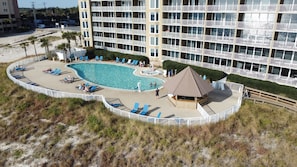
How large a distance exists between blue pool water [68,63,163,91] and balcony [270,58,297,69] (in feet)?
50.6

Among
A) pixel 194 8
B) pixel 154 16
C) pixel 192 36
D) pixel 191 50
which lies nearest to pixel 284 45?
pixel 192 36

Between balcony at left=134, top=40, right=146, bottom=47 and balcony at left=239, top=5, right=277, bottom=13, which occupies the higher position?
balcony at left=239, top=5, right=277, bottom=13

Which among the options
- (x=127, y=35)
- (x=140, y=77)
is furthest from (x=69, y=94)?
(x=127, y=35)

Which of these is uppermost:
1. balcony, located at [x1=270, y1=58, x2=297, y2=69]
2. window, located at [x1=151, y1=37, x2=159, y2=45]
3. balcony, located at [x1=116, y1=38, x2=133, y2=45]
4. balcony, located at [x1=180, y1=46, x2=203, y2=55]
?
window, located at [x1=151, y1=37, x2=159, y2=45]

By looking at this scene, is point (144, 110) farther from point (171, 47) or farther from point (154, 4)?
point (154, 4)

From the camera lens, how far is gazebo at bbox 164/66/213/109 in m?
24.8

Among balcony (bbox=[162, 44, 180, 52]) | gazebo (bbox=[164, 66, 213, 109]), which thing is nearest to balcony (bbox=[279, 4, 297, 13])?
gazebo (bbox=[164, 66, 213, 109])

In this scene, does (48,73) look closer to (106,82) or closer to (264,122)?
(106,82)

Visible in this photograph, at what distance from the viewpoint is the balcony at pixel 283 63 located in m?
27.8

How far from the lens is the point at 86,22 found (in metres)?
53.5

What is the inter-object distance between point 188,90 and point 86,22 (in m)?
37.7

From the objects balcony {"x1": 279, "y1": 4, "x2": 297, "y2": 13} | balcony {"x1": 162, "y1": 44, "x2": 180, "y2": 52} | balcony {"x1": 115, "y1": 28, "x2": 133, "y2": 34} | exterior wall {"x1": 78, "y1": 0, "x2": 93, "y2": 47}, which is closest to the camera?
balcony {"x1": 279, "y1": 4, "x2": 297, "y2": 13}

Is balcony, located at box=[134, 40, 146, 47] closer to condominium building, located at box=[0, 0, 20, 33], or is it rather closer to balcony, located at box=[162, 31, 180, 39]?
balcony, located at box=[162, 31, 180, 39]

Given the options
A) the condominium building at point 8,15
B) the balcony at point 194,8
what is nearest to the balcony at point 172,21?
the balcony at point 194,8
